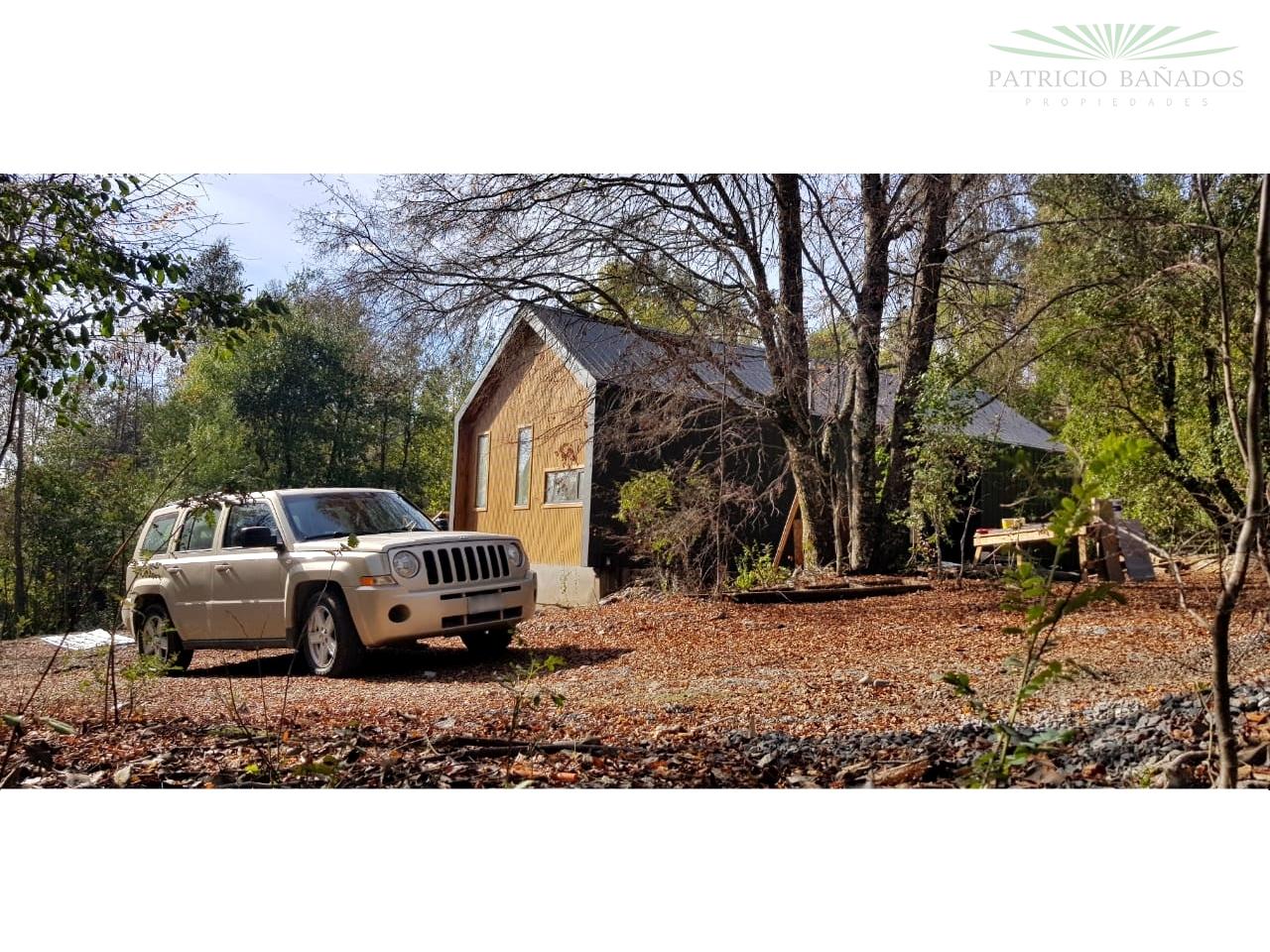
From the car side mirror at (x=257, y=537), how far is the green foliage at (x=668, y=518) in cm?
155

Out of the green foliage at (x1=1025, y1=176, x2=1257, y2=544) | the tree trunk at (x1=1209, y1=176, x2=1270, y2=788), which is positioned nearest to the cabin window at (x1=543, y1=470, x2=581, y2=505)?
the green foliage at (x1=1025, y1=176, x2=1257, y2=544)

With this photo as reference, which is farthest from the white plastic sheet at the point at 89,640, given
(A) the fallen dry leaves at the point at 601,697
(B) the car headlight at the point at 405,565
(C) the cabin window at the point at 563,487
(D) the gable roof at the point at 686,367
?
(D) the gable roof at the point at 686,367

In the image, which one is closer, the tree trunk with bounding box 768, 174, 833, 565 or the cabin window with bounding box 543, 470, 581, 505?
the cabin window with bounding box 543, 470, 581, 505

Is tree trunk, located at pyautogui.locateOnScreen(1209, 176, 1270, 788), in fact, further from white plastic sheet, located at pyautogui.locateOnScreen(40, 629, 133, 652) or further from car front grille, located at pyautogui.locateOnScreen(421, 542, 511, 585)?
white plastic sheet, located at pyautogui.locateOnScreen(40, 629, 133, 652)

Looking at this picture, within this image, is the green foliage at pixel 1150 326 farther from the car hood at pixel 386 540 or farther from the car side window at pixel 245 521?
the car side window at pixel 245 521

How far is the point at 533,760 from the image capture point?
291 cm

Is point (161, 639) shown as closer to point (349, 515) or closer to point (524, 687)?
point (349, 515)

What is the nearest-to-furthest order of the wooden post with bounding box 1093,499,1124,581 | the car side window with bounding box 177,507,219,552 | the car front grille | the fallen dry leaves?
the fallen dry leaves, the wooden post with bounding box 1093,499,1124,581, the car side window with bounding box 177,507,219,552, the car front grille

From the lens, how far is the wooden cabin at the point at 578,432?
4129 mm

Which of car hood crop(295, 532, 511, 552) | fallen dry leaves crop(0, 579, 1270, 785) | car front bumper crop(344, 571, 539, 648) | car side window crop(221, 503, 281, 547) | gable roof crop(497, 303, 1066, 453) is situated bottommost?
fallen dry leaves crop(0, 579, 1270, 785)

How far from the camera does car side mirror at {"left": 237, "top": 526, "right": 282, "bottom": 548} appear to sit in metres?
3.66

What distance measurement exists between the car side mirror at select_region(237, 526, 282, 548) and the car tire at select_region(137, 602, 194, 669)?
14.6 inches
